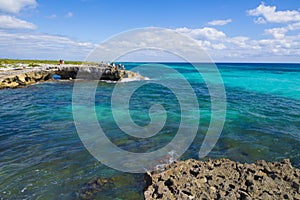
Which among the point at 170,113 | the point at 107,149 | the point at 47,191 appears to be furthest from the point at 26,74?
the point at 47,191

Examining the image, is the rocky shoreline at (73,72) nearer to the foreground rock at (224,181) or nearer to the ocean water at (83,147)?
the ocean water at (83,147)

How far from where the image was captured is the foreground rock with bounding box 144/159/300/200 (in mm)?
7477

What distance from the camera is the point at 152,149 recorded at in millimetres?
14656

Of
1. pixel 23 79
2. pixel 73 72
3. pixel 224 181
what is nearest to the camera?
pixel 224 181

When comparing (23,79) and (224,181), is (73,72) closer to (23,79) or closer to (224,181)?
(23,79)

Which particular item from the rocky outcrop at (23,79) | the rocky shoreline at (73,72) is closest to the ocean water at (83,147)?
the rocky outcrop at (23,79)

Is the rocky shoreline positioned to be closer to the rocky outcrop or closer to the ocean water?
the rocky outcrop

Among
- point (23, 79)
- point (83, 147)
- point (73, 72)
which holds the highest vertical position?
point (73, 72)

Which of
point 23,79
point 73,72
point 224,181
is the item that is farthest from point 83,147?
point 73,72

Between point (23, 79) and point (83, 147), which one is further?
point (23, 79)

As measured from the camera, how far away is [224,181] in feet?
26.9

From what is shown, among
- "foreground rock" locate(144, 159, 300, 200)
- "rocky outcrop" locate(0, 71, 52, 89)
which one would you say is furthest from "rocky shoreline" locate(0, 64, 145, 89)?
"foreground rock" locate(144, 159, 300, 200)

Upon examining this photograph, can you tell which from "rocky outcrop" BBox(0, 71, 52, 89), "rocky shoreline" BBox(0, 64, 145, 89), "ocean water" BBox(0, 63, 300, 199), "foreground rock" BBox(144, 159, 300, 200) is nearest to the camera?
"foreground rock" BBox(144, 159, 300, 200)

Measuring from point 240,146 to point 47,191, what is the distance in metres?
11.5
